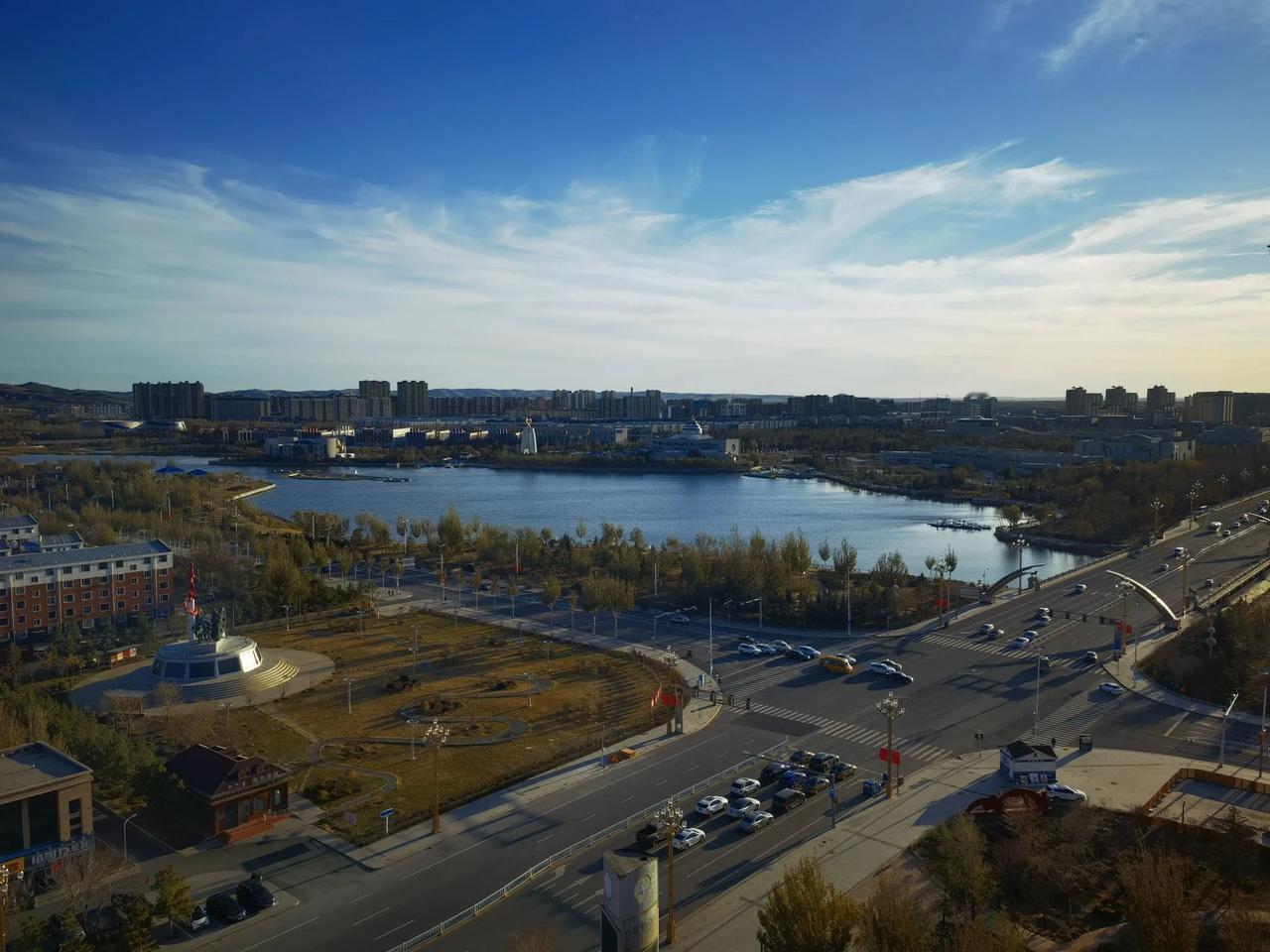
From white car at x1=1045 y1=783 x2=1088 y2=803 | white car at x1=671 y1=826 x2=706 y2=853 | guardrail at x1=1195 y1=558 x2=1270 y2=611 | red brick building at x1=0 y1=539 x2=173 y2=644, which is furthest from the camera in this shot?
guardrail at x1=1195 y1=558 x2=1270 y2=611

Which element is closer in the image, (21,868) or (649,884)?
(649,884)

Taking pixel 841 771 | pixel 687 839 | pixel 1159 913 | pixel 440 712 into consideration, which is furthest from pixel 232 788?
pixel 1159 913

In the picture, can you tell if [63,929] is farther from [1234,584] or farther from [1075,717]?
[1234,584]

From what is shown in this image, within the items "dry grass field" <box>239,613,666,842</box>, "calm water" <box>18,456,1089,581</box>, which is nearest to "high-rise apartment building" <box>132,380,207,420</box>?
"calm water" <box>18,456,1089,581</box>

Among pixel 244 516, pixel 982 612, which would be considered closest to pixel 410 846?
pixel 982 612

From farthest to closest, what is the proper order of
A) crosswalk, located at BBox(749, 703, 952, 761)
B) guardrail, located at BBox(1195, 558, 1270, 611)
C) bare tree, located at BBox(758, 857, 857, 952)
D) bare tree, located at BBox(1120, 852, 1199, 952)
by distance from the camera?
guardrail, located at BBox(1195, 558, 1270, 611) < crosswalk, located at BBox(749, 703, 952, 761) < bare tree, located at BBox(758, 857, 857, 952) < bare tree, located at BBox(1120, 852, 1199, 952)

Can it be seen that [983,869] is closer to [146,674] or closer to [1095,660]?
[1095,660]

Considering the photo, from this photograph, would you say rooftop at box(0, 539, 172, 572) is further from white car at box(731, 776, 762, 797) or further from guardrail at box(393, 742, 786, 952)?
white car at box(731, 776, 762, 797)
